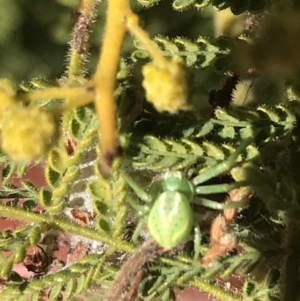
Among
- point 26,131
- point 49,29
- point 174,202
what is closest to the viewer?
point 26,131

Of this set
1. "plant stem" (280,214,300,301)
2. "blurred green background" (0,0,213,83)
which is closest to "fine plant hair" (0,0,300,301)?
"plant stem" (280,214,300,301)

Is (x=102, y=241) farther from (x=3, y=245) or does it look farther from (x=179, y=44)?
(x=179, y=44)

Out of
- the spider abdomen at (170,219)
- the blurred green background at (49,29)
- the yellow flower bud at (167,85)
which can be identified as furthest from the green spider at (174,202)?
the blurred green background at (49,29)

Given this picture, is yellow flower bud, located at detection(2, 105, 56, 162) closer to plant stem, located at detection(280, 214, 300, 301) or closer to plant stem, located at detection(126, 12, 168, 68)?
plant stem, located at detection(126, 12, 168, 68)

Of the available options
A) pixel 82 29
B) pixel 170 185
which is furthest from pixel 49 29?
pixel 170 185

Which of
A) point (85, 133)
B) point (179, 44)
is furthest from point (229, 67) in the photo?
point (85, 133)

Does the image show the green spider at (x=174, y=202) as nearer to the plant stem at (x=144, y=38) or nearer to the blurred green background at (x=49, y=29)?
the plant stem at (x=144, y=38)

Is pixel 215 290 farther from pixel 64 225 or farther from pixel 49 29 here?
pixel 49 29
